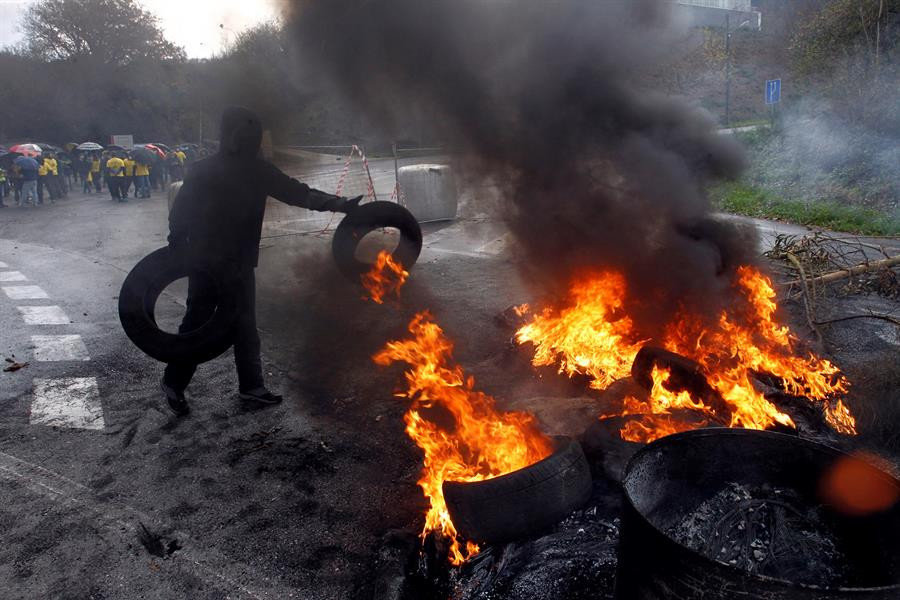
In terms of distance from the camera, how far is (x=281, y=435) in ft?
15.8

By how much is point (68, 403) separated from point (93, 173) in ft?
72.5

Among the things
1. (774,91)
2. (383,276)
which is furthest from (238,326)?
(774,91)

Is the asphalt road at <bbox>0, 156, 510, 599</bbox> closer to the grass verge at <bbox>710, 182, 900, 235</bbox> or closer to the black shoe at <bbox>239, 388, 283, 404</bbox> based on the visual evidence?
the black shoe at <bbox>239, 388, 283, 404</bbox>

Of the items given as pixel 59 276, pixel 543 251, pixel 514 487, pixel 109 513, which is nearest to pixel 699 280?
pixel 543 251

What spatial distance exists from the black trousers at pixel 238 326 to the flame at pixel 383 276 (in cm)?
119

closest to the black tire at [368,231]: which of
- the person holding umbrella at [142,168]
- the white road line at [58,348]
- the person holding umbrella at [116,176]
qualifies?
the white road line at [58,348]

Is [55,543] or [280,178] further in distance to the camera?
[280,178]

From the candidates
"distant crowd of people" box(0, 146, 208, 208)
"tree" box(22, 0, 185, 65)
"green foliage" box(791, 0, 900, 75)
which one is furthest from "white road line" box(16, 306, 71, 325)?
"tree" box(22, 0, 185, 65)

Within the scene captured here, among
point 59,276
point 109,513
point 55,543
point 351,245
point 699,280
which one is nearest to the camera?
point 55,543

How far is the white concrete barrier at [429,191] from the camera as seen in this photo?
1301cm

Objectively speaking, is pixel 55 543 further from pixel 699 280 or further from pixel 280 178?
pixel 699 280

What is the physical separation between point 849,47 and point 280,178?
58.6 ft

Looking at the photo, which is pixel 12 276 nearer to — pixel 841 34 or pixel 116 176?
pixel 116 176

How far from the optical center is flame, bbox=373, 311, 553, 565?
3.61 metres
